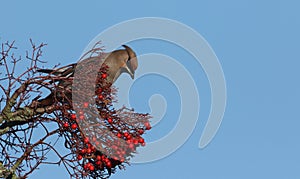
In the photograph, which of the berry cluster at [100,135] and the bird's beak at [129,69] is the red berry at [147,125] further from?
the bird's beak at [129,69]

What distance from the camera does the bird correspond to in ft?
14.7

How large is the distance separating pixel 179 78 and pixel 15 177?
1836 mm

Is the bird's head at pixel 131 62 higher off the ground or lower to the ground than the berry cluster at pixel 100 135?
higher

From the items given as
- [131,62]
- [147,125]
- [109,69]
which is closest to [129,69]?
[131,62]

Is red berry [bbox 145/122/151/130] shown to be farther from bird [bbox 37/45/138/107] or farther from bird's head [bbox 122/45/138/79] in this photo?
bird's head [bbox 122/45/138/79]

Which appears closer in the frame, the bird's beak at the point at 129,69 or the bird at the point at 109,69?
the bird at the point at 109,69

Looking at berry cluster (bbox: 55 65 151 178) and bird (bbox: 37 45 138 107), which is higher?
bird (bbox: 37 45 138 107)

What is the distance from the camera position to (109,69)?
5055mm

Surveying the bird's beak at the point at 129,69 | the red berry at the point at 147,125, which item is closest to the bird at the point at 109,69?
the bird's beak at the point at 129,69

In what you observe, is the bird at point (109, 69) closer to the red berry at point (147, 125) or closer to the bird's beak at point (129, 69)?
the bird's beak at point (129, 69)

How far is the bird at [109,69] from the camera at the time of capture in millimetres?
4488

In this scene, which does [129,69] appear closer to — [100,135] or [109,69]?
[109,69]

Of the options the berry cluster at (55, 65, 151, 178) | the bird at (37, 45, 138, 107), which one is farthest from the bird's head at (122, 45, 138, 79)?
the berry cluster at (55, 65, 151, 178)

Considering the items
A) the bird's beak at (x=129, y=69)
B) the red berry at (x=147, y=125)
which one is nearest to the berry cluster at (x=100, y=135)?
the red berry at (x=147, y=125)
